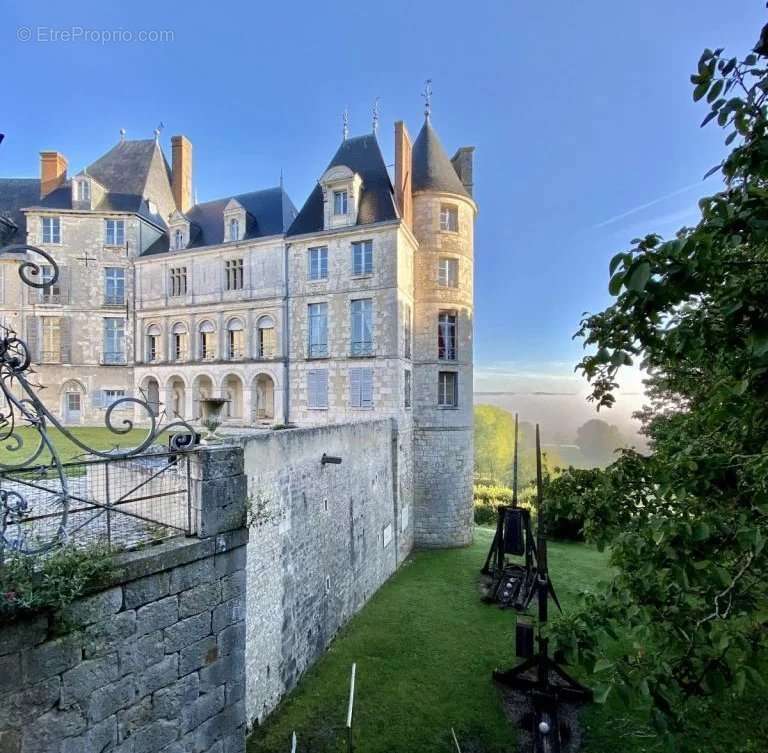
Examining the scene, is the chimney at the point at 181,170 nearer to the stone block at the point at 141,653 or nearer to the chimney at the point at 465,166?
the chimney at the point at 465,166

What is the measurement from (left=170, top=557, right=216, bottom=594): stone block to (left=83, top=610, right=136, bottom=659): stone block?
0.32 meters

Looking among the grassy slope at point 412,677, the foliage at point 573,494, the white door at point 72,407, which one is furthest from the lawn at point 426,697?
the white door at point 72,407

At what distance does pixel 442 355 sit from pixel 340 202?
6.40 metres

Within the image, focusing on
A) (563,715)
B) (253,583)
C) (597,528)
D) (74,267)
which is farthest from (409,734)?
(74,267)

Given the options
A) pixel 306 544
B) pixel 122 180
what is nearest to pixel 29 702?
pixel 306 544

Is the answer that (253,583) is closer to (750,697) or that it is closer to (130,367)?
(750,697)

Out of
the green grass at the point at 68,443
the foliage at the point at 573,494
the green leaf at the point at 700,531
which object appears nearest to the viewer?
the green leaf at the point at 700,531

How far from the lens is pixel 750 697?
265 inches

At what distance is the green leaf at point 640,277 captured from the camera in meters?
1.45

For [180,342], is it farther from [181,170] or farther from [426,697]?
[426,697]

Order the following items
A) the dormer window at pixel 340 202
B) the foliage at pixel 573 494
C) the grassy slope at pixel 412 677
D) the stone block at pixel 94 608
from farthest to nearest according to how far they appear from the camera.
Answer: the dormer window at pixel 340 202 → the grassy slope at pixel 412 677 → the foliage at pixel 573 494 → the stone block at pixel 94 608

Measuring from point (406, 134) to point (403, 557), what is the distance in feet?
45.7

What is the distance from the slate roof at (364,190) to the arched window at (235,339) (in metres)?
4.06

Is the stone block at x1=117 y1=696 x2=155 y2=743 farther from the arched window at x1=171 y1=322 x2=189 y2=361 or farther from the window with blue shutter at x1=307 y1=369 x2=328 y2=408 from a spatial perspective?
the arched window at x1=171 y1=322 x2=189 y2=361
